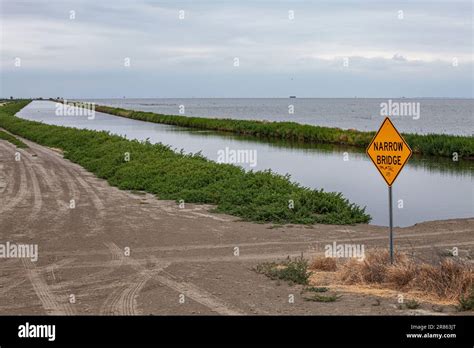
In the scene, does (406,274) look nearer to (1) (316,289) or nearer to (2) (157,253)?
(1) (316,289)

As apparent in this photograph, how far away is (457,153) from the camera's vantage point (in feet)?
131

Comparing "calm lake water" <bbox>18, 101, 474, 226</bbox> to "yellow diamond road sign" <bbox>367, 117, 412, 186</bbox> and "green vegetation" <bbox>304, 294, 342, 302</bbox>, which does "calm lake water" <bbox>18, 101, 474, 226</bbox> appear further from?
"green vegetation" <bbox>304, 294, 342, 302</bbox>

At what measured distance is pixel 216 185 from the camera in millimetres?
21969

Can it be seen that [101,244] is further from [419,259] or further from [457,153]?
[457,153]

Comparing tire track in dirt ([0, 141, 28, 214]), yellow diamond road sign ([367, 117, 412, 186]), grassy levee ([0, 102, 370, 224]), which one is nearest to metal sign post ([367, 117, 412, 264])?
yellow diamond road sign ([367, 117, 412, 186])

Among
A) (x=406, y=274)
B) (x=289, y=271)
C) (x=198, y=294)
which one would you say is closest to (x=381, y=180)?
(x=289, y=271)

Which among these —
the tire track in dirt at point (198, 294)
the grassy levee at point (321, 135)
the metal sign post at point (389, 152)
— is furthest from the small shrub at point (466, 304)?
the grassy levee at point (321, 135)

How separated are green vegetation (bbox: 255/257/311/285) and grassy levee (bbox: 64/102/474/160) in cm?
3072

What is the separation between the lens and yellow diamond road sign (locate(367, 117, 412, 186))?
11375 mm

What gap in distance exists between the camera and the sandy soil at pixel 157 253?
9375 mm

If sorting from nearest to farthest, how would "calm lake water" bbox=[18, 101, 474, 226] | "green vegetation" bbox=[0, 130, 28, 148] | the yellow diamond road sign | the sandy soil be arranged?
the sandy soil, the yellow diamond road sign, "calm lake water" bbox=[18, 101, 474, 226], "green vegetation" bbox=[0, 130, 28, 148]
